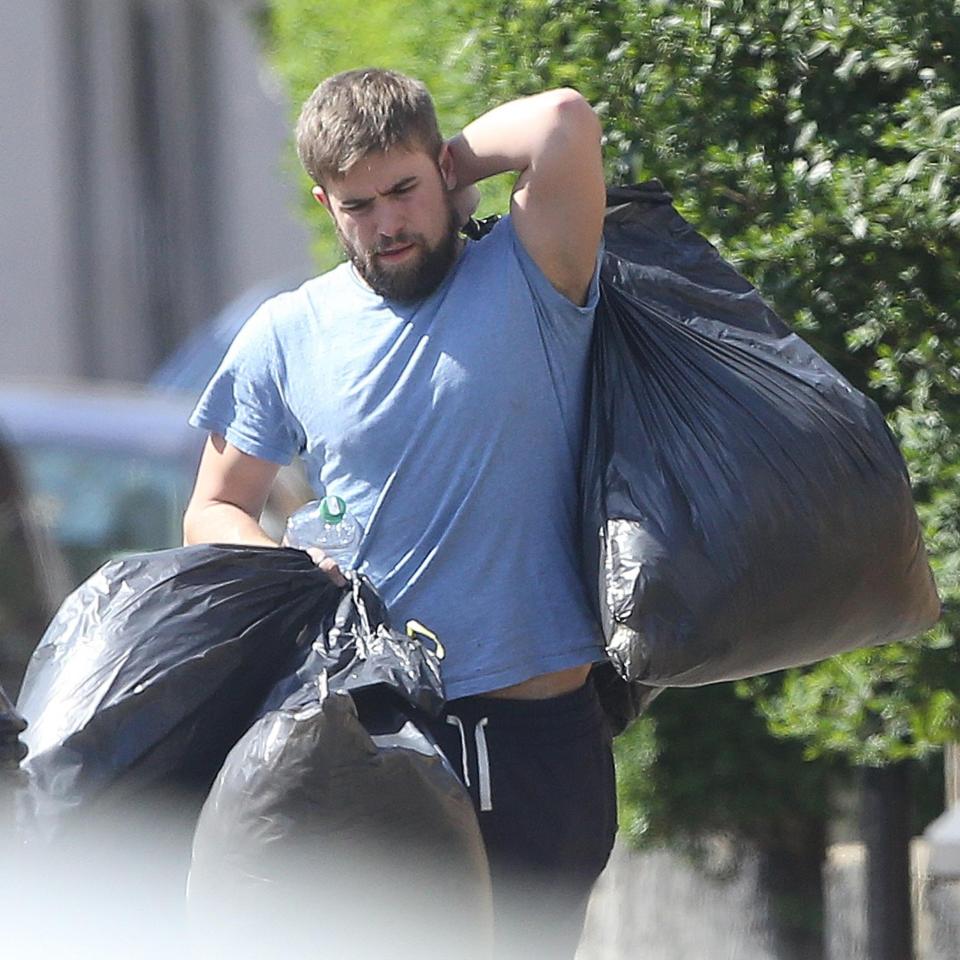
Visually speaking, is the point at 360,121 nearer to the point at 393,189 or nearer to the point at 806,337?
the point at 393,189

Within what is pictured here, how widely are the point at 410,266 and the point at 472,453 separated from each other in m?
0.26

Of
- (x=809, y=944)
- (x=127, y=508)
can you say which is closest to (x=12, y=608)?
(x=127, y=508)

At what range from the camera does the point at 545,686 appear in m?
2.67

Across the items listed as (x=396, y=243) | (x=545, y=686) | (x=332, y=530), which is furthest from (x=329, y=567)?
(x=396, y=243)

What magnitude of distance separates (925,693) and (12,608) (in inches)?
96.2

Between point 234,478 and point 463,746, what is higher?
point 234,478

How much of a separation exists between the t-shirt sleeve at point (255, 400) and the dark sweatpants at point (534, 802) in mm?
471

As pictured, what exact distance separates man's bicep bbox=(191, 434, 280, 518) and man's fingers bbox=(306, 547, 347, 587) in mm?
189

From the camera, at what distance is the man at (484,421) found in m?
2.61

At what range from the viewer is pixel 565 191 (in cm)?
263

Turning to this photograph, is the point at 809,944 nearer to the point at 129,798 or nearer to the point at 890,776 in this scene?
the point at 890,776

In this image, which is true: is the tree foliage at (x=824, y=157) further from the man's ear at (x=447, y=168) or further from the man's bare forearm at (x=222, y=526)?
the man's bare forearm at (x=222, y=526)

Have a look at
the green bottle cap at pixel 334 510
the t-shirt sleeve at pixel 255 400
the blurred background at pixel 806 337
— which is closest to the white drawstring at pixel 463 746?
the green bottle cap at pixel 334 510

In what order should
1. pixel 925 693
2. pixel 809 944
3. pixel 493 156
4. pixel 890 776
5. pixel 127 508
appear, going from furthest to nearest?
pixel 127 508 < pixel 809 944 < pixel 890 776 < pixel 925 693 < pixel 493 156
